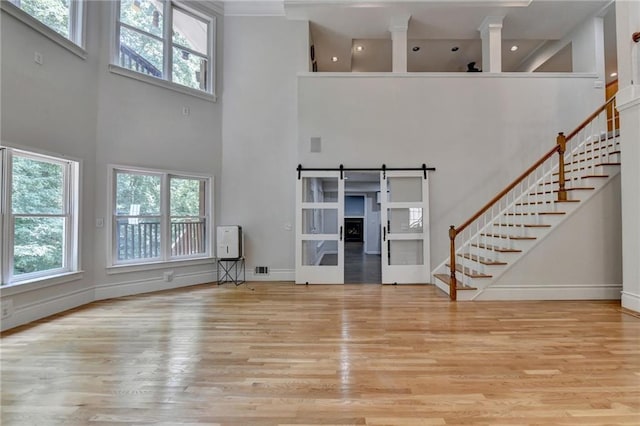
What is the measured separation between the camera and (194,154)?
5.56 m

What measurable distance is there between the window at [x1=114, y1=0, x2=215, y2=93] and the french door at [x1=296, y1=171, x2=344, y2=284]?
2.90 m

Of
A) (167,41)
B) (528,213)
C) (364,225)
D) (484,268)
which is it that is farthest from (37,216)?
(364,225)

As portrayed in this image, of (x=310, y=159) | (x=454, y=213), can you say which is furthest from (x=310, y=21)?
(x=454, y=213)

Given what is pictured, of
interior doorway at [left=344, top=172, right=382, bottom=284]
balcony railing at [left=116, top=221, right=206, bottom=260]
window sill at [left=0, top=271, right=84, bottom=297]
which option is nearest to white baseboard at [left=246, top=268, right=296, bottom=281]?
balcony railing at [left=116, top=221, right=206, bottom=260]

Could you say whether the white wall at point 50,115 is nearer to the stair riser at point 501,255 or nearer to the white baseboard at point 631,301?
the stair riser at point 501,255

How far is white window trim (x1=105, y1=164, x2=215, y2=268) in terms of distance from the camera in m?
4.64

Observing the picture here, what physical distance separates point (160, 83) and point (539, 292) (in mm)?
6938

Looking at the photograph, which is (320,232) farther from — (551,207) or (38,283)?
(38,283)

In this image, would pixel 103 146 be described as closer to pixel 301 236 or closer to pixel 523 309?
pixel 301 236

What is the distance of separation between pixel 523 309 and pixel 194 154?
5.81m

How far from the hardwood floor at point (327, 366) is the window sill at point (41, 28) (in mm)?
3545

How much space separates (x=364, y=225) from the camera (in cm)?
1202

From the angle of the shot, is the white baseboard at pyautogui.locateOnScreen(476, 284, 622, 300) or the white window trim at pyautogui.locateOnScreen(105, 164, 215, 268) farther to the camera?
the white window trim at pyautogui.locateOnScreen(105, 164, 215, 268)

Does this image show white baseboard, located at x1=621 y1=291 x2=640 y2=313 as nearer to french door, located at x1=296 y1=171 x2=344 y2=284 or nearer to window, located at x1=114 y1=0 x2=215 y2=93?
french door, located at x1=296 y1=171 x2=344 y2=284
